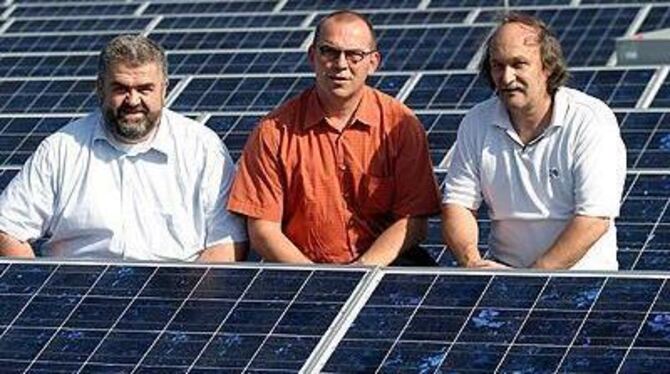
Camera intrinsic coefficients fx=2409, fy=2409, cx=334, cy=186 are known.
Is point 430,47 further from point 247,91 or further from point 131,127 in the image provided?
point 131,127

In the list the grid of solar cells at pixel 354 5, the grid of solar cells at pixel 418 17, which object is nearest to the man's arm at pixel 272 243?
the grid of solar cells at pixel 418 17

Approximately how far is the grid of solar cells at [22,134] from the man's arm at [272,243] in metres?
→ 4.00

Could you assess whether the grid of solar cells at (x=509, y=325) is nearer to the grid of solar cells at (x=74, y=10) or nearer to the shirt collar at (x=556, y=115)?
the shirt collar at (x=556, y=115)

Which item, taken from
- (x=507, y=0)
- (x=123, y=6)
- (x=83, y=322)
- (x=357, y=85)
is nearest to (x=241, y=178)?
(x=357, y=85)

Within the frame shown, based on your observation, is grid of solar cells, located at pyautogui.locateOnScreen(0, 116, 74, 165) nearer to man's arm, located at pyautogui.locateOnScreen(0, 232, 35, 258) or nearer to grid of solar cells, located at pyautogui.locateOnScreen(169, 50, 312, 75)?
man's arm, located at pyautogui.locateOnScreen(0, 232, 35, 258)

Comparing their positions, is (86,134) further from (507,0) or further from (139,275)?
(507,0)

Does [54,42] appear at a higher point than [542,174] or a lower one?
lower

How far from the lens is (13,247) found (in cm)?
1070

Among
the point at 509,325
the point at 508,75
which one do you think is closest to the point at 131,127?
the point at 508,75

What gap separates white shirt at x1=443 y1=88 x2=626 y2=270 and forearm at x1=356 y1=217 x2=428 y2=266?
27cm

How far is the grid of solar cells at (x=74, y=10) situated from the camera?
2578 cm

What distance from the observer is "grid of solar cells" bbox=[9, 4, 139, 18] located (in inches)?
1015

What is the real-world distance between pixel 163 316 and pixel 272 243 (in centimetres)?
115

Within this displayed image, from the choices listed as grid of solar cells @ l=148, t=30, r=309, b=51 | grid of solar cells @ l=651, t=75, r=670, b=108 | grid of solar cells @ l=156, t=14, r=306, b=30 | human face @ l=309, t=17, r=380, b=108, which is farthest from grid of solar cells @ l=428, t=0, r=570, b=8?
human face @ l=309, t=17, r=380, b=108
